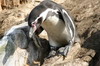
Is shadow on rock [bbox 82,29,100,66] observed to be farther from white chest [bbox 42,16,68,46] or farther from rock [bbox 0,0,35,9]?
rock [bbox 0,0,35,9]

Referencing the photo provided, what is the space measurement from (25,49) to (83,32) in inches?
34.7

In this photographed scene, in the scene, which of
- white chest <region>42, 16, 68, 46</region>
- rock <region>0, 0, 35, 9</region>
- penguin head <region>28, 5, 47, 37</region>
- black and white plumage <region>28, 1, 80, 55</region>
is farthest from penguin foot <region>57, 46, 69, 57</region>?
rock <region>0, 0, 35, 9</region>

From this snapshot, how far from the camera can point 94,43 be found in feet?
15.7

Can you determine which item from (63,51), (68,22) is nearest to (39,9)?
(68,22)

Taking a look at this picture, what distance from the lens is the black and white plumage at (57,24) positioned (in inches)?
184

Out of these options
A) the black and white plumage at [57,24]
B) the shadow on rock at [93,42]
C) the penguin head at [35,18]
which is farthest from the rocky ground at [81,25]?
the penguin head at [35,18]

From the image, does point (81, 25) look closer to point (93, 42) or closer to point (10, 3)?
point (93, 42)

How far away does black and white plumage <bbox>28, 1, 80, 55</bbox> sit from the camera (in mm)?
4684

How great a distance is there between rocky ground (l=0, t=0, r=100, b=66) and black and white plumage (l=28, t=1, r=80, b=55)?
170 mm

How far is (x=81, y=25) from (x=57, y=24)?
0.62 meters

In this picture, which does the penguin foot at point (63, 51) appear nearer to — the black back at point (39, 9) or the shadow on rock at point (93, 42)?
the shadow on rock at point (93, 42)

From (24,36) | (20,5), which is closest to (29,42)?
(24,36)

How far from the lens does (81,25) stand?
5.36m

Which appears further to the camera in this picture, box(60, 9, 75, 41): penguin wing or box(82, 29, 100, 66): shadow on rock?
box(60, 9, 75, 41): penguin wing
